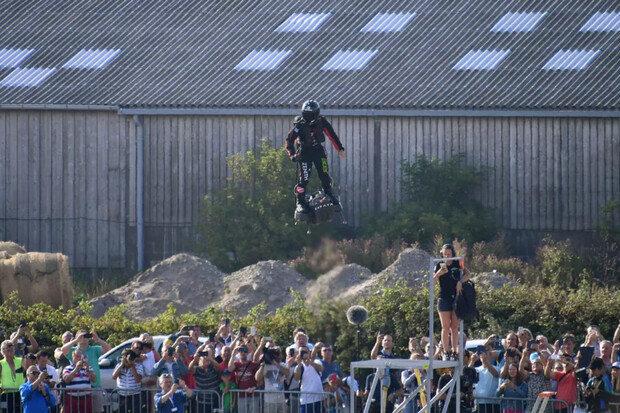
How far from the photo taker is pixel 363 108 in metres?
34.0

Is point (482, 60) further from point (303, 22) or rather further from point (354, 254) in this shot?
point (354, 254)

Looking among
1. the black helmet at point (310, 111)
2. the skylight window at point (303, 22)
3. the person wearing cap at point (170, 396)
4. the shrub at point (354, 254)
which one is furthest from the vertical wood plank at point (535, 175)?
the person wearing cap at point (170, 396)

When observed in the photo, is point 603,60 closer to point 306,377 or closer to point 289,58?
point 289,58

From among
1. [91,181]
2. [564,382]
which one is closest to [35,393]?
[564,382]

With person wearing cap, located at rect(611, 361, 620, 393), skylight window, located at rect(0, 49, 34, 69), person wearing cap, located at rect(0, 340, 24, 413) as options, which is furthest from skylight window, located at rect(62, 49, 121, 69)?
person wearing cap, located at rect(611, 361, 620, 393)

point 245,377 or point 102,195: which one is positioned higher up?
point 102,195

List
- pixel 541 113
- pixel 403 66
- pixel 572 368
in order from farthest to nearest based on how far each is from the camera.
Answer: pixel 403 66
pixel 541 113
pixel 572 368

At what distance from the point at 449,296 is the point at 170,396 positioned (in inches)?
184

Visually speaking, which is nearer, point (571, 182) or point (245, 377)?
point (245, 377)

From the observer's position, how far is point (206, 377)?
61.6ft

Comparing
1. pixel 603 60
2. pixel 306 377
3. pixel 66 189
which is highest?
pixel 603 60

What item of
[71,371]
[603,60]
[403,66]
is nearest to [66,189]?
[403,66]

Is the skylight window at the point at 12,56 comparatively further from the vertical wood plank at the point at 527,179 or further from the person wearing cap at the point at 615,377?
the person wearing cap at the point at 615,377

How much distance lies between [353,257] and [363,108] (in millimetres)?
5724
